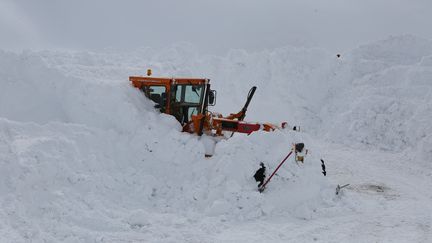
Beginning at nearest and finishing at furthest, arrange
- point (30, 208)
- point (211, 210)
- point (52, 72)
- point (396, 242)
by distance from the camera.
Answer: point (30, 208) < point (396, 242) < point (211, 210) < point (52, 72)

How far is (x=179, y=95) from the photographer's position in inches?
457

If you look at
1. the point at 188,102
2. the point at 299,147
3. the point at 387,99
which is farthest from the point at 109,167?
the point at 387,99

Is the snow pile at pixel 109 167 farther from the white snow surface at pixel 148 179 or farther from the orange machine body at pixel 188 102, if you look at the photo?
the orange machine body at pixel 188 102

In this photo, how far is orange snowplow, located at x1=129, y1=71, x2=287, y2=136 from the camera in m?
11.0

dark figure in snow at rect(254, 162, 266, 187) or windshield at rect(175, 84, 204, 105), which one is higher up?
windshield at rect(175, 84, 204, 105)

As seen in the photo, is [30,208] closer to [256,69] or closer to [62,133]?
[62,133]

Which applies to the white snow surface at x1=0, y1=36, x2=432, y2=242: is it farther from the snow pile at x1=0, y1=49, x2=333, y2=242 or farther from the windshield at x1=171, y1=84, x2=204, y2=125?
the windshield at x1=171, y1=84, x2=204, y2=125

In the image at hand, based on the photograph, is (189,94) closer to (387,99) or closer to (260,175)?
(260,175)

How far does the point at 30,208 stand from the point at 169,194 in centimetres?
284

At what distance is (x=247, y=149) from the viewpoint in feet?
32.7

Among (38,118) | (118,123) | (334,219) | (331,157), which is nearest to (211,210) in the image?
(334,219)

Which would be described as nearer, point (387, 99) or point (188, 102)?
point (188, 102)

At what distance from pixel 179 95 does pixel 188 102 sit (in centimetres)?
30

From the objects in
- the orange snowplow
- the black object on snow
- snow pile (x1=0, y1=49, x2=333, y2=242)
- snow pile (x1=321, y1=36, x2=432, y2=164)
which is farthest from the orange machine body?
snow pile (x1=321, y1=36, x2=432, y2=164)
